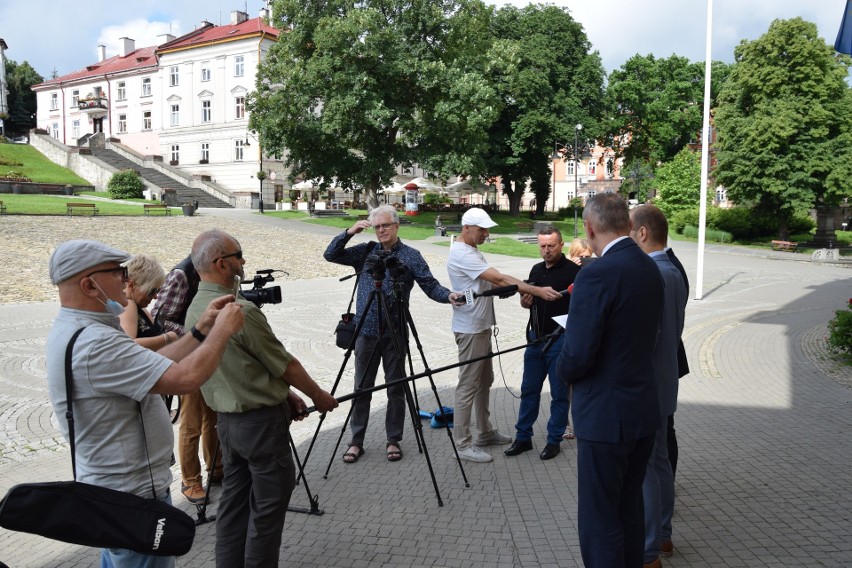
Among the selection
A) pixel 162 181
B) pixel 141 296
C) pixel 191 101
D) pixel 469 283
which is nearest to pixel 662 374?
pixel 469 283

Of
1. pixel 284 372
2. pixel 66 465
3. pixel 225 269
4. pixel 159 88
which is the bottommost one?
pixel 66 465

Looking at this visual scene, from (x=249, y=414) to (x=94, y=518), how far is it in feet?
3.33

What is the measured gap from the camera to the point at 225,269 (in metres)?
3.65

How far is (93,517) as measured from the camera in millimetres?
2617

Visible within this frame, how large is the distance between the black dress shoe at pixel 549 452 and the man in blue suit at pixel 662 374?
6.01 ft

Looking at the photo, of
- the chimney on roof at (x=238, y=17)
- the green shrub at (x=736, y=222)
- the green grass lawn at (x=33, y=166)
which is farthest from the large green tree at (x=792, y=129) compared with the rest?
the green grass lawn at (x=33, y=166)

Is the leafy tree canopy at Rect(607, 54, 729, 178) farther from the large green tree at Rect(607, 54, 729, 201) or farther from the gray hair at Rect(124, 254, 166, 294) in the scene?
the gray hair at Rect(124, 254, 166, 294)

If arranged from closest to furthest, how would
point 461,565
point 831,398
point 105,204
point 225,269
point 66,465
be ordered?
1. point 225,269
2. point 461,565
3. point 66,465
4. point 831,398
5. point 105,204

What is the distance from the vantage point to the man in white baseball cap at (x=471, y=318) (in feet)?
19.7

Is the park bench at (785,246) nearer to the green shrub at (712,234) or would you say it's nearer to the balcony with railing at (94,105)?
the green shrub at (712,234)

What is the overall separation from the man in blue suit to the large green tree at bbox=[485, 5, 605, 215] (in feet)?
145

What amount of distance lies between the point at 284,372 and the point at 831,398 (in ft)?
24.6

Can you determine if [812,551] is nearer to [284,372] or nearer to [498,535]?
[498,535]

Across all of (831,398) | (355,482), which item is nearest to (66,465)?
(355,482)
